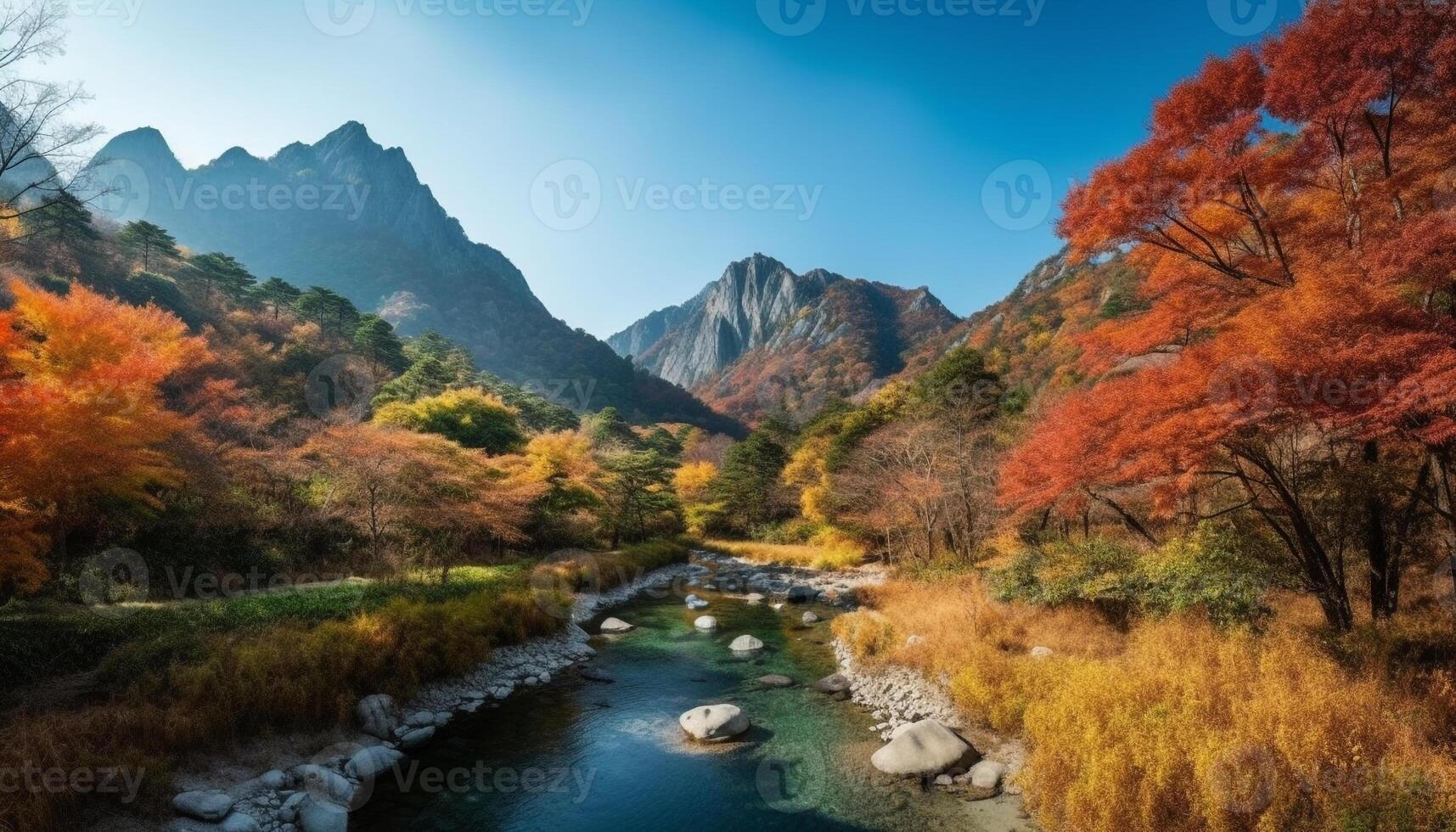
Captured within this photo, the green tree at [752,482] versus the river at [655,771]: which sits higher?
the green tree at [752,482]

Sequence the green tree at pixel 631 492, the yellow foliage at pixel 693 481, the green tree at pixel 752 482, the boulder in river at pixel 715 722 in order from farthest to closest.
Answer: the yellow foliage at pixel 693 481
the green tree at pixel 752 482
the green tree at pixel 631 492
the boulder in river at pixel 715 722

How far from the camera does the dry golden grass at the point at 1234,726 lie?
4969 mm

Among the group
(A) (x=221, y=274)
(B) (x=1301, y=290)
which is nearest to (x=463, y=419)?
(B) (x=1301, y=290)

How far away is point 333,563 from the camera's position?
17.2 metres

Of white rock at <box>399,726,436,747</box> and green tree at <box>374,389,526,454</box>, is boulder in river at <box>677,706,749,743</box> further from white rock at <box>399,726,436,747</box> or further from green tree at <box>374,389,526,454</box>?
green tree at <box>374,389,526,454</box>

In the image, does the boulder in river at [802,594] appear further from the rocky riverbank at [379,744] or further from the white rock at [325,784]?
the white rock at [325,784]

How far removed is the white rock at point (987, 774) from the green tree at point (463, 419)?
70.0ft

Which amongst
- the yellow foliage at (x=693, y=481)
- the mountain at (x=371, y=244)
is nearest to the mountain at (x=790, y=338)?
the mountain at (x=371, y=244)

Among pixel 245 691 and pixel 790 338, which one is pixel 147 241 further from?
pixel 790 338

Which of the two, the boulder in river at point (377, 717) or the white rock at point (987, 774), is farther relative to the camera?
the boulder in river at point (377, 717)

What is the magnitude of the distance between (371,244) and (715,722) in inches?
5449

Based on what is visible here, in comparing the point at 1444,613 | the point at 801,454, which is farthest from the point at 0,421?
the point at 801,454

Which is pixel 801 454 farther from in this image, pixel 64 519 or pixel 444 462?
pixel 64 519

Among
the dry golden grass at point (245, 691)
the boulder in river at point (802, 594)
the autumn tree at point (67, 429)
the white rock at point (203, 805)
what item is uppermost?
the autumn tree at point (67, 429)
